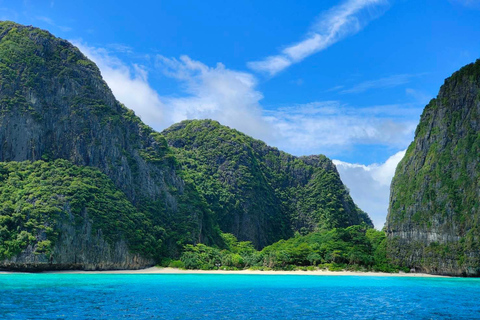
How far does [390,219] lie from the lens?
9500 cm

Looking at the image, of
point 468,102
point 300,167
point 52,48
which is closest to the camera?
point 468,102

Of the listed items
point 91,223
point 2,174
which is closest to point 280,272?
point 91,223

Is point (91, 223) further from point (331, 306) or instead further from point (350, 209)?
point (350, 209)

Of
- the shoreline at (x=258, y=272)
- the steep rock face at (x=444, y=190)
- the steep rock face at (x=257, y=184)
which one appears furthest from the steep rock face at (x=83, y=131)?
the steep rock face at (x=444, y=190)

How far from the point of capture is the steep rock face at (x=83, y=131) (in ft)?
322

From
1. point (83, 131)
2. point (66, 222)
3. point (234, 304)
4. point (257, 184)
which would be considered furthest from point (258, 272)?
point (257, 184)

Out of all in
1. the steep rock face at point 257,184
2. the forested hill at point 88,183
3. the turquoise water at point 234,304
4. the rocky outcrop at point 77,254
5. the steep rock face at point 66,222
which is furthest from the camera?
the steep rock face at point 257,184

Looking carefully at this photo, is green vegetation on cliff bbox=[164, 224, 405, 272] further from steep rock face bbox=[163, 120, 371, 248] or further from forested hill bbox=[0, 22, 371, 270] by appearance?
steep rock face bbox=[163, 120, 371, 248]

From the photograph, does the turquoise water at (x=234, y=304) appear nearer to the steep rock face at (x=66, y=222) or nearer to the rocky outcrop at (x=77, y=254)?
the rocky outcrop at (x=77, y=254)

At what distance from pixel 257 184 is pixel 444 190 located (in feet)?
262

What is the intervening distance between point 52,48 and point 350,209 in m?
115

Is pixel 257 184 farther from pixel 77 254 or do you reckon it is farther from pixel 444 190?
pixel 77 254

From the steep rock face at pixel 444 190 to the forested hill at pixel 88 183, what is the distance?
48857mm

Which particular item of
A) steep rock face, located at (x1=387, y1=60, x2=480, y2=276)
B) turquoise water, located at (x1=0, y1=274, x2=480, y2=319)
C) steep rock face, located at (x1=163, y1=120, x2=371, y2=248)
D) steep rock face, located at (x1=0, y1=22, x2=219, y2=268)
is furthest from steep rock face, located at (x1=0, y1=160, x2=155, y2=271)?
steep rock face, located at (x1=387, y1=60, x2=480, y2=276)
